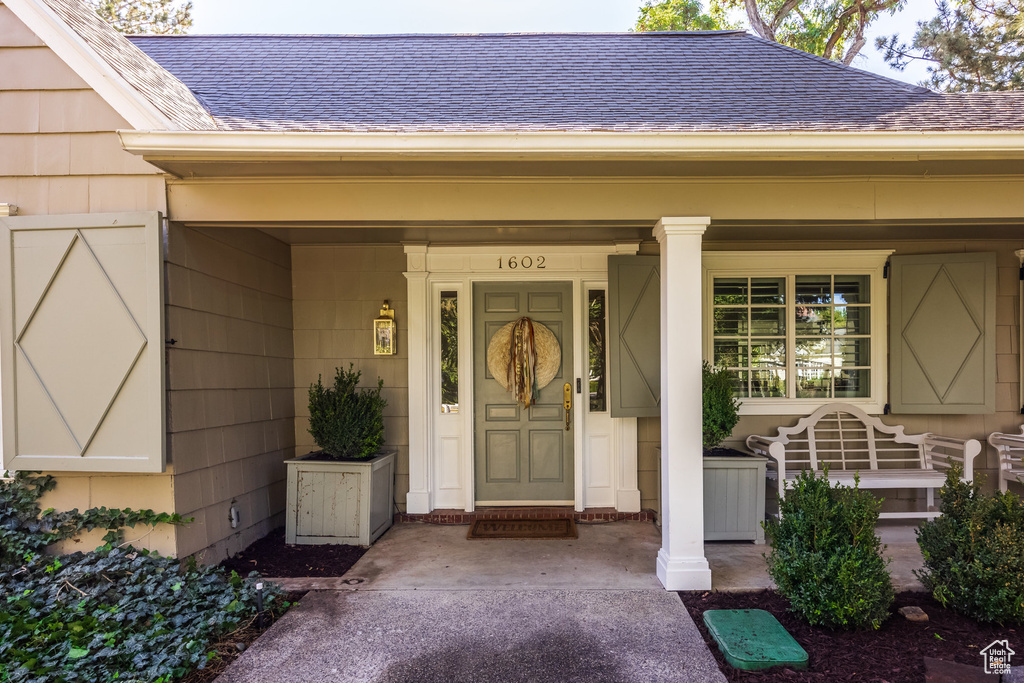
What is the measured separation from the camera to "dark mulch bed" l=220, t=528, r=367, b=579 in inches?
131

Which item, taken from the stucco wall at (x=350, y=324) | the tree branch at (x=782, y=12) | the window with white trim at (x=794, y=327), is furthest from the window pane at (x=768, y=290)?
the tree branch at (x=782, y=12)

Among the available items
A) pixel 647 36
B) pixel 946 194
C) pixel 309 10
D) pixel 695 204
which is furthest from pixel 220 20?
pixel 946 194

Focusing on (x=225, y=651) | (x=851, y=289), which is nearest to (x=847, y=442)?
(x=851, y=289)

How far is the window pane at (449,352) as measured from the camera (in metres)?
4.44

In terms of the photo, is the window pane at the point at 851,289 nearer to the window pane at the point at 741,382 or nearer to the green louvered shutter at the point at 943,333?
the green louvered shutter at the point at 943,333

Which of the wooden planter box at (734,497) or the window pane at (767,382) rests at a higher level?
the window pane at (767,382)

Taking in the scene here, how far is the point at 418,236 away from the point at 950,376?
161 inches

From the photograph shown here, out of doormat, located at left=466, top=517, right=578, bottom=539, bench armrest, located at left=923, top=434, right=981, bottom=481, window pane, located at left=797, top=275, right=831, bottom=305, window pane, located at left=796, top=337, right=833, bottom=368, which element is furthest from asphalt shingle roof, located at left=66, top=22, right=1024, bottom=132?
doormat, located at left=466, top=517, right=578, bottom=539

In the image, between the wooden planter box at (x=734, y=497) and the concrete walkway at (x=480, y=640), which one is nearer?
the concrete walkway at (x=480, y=640)

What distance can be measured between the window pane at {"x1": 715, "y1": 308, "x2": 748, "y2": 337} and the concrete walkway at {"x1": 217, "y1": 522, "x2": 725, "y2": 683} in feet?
6.00

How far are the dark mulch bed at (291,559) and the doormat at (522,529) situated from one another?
84 cm

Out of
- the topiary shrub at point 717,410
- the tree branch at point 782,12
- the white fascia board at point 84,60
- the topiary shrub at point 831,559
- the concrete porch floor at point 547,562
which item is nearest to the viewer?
the topiary shrub at point 831,559

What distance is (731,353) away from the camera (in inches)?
175

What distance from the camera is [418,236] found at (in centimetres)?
417
